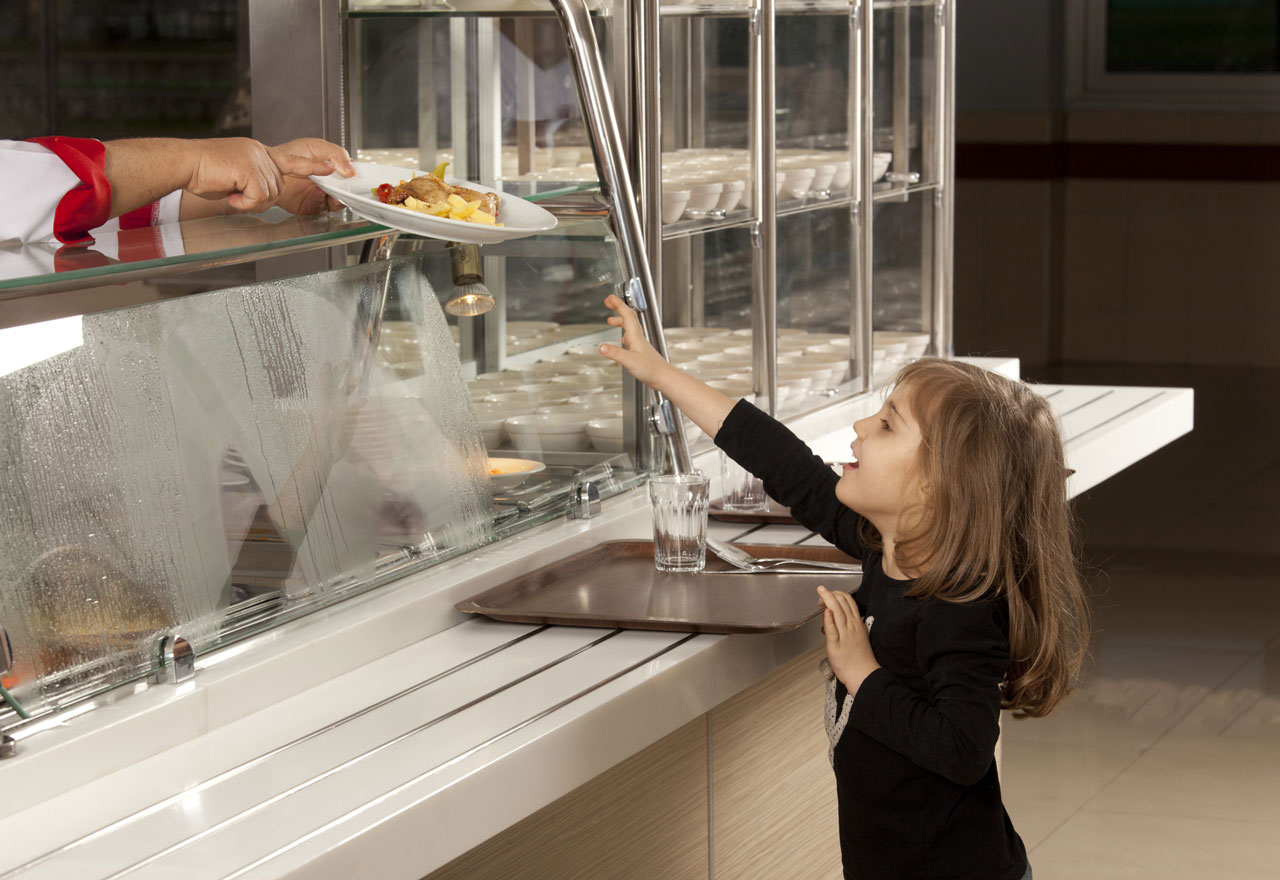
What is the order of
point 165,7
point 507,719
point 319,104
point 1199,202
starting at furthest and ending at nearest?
point 1199,202, point 165,7, point 319,104, point 507,719

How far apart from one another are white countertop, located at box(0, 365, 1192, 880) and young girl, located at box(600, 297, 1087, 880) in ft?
0.49

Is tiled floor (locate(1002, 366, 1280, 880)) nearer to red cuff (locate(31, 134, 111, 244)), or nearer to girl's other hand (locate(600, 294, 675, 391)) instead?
girl's other hand (locate(600, 294, 675, 391))

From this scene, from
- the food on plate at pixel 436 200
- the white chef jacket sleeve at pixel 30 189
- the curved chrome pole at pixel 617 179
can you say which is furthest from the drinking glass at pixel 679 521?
the white chef jacket sleeve at pixel 30 189

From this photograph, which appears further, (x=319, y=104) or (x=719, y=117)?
(x=719, y=117)

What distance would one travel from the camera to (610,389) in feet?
6.73

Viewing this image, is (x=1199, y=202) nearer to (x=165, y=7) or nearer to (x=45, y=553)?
(x=165, y=7)

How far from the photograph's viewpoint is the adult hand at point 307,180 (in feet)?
5.26

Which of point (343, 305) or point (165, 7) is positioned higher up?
point (165, 7)

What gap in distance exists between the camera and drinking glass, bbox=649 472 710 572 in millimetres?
1758

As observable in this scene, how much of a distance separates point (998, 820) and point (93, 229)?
101 cm

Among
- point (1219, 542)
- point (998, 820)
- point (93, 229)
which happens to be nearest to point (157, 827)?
point (93, 229)

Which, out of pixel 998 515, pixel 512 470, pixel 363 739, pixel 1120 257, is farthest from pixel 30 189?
pixel 1120 257

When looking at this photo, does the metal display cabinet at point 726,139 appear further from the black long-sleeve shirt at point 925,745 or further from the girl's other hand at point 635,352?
the black long-sleeve shirt at point 925,745

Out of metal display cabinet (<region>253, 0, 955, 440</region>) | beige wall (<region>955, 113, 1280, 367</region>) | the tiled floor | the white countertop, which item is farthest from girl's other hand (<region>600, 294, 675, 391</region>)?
beige wall (<region>955, 113, 1280, 367</region>)
